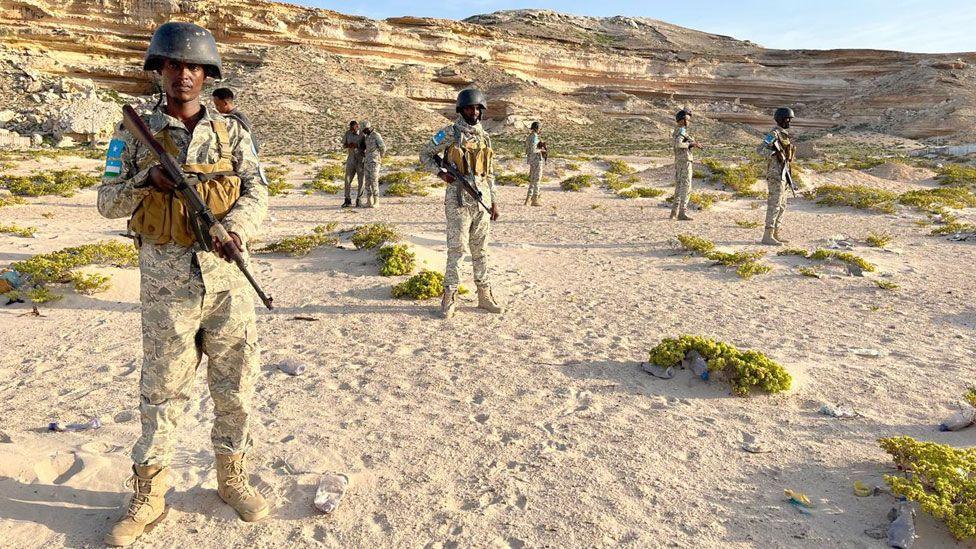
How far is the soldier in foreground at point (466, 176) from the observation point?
6031 mm

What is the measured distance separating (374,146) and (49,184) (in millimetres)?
9289

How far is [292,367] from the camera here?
4.79 m

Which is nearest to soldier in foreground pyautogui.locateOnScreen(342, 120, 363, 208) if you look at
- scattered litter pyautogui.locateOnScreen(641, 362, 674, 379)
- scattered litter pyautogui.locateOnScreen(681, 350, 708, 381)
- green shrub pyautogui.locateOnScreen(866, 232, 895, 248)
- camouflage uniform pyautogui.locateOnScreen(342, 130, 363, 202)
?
camouflage uniform pyautogui.locateOnScreen(342, 130, 363, 202)

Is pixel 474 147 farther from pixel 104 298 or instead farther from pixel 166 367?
pixel 104 298

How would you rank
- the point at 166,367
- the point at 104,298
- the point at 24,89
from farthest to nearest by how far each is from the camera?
the point at 24,89 < the point at 104,298 < the point at 166,367

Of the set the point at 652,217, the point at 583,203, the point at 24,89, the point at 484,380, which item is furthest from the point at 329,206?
the point at 24,89

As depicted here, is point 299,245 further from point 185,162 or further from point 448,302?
point 185,162

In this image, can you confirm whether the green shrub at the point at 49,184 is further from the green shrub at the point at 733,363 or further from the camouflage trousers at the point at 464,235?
the green shrub at the point at 733,363

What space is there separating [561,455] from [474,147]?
12.4 feet

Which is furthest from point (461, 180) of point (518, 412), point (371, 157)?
point (371, 157)

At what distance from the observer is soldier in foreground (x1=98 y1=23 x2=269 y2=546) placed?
2447mm

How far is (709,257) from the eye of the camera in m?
9.00

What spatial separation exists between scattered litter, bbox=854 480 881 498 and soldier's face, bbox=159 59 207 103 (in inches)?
166

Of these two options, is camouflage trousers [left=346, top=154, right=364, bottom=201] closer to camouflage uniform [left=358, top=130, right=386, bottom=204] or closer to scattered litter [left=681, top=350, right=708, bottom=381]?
camouflage uniform [left=358, top=130, right=386, bottom=204]
